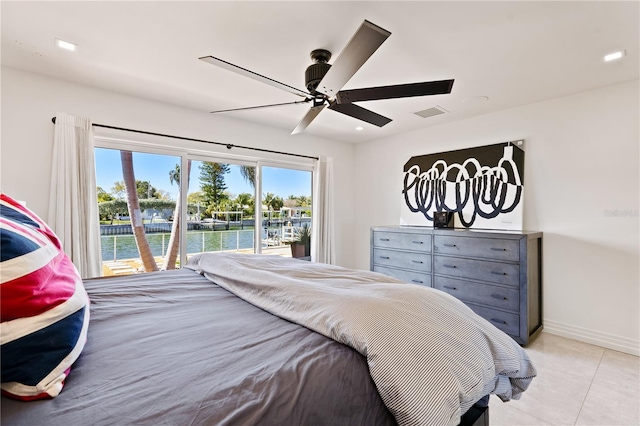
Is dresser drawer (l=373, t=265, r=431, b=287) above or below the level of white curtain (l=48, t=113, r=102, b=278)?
below

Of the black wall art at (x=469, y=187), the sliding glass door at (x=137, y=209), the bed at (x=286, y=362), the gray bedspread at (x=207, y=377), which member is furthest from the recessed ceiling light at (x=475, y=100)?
the sliding glass door at (x=137, y=209)

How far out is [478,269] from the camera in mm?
2996

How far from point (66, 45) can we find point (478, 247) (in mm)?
3864

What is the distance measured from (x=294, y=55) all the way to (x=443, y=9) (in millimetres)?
1052

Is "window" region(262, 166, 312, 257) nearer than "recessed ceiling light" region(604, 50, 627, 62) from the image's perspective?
No

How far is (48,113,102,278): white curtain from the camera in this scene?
8.57 feet

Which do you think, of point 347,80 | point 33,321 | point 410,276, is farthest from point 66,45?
point 410,276

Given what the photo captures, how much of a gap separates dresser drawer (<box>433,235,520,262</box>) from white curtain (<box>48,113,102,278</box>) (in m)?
3.46

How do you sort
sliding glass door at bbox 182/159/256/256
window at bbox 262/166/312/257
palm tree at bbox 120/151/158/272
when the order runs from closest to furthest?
1. palm tree at bbox 120/151/158/272
2. sliding glass door at bbox 182/159/256/256
3. window at bbox 262/166/312/257

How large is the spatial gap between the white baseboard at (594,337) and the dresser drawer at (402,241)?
56.6 inches

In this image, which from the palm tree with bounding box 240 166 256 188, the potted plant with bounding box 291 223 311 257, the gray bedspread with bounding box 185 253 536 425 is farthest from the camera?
the potted plant with bounding box 291 223 311 257

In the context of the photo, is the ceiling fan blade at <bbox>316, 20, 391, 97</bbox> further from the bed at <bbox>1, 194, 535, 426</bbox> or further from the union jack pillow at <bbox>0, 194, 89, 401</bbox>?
the union jack pillow at <bbox>0, 194, 89, 401</bbox>

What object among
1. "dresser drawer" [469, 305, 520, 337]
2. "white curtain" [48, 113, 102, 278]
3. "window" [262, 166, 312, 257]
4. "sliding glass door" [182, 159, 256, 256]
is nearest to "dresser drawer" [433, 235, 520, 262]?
"dresser drawer" [469, 305, 520, 337]

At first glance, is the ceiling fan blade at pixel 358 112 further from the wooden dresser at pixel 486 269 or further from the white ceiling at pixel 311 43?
the wooden dresser at pixel 486 269
